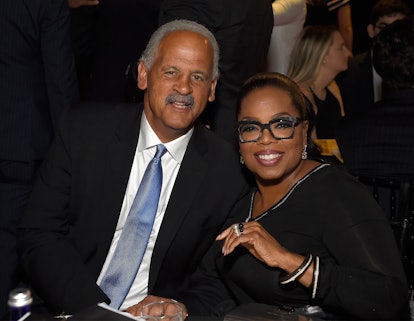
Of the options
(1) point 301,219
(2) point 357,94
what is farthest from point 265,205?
(2) point 357,94

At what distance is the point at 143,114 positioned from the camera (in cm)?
257

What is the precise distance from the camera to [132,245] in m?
2.39

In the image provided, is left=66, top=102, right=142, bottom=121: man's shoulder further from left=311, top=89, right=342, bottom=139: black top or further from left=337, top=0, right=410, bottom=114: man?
left=337, top=0, right=410, bottom=114: man

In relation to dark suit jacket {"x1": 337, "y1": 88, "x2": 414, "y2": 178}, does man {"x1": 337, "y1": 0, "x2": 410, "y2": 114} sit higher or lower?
higher

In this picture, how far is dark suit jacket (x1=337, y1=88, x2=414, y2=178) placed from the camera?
307 centimetres

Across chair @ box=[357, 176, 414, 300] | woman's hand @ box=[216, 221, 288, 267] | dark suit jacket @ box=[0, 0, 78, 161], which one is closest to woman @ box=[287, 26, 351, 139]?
chair @ box=[357, 176, 414, 300]

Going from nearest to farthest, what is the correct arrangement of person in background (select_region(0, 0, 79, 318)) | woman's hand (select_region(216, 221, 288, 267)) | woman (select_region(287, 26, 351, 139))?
woman's hand (select_region(216, 221, 288, 267)) → person in background (select_region(0, 0, 79, 318)) → woman (select_region(287, 26, 351, 139))

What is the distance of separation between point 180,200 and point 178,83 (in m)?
0.43

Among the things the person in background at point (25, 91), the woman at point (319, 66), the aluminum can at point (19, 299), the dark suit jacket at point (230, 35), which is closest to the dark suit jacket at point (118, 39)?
the person in background at point (25, 91)

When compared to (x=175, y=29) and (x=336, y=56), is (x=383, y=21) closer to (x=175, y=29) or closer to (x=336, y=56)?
(x=336, y=56)

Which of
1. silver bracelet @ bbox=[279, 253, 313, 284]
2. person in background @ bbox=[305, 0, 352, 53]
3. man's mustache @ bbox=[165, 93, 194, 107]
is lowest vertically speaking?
silver bracelet @ bbox=[279, 253, 313, 284]

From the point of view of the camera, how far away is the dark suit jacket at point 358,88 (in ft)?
16.4

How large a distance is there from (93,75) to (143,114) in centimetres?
147

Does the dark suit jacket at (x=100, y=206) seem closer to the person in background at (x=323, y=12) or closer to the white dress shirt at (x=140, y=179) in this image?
the white dress shirt at (x=140, y=179)
